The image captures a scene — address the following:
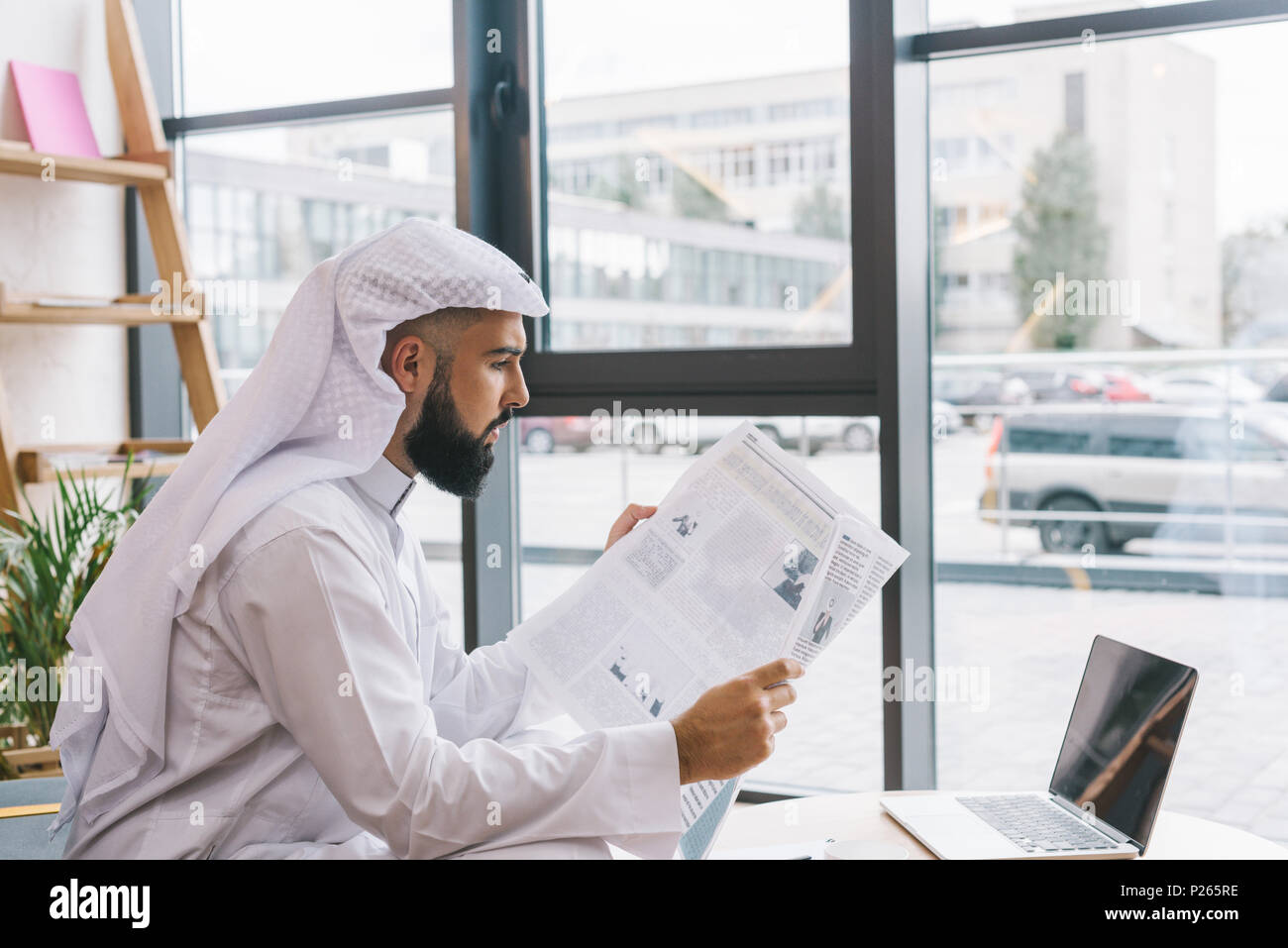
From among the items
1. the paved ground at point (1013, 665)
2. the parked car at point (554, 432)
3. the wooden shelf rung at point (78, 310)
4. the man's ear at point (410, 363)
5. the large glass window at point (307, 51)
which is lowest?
the paved ground at point (1013, 665)

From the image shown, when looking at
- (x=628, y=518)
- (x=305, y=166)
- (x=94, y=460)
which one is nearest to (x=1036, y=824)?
(x=628, y=518)

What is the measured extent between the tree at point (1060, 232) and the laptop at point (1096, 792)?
1071 millimetres

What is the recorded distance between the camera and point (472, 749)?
1287 mm

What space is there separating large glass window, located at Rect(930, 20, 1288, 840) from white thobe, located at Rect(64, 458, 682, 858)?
1428 mm

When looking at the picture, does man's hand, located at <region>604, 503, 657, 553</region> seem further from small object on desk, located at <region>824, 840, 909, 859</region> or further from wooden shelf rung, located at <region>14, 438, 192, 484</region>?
wooden shelf rung, located at <region>14, 438, 192, 484</region>

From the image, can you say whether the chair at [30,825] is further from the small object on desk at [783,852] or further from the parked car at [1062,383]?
the parked car at [1062,383]

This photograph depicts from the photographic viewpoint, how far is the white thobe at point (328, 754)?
4.04ft

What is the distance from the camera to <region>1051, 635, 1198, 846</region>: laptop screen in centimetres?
130

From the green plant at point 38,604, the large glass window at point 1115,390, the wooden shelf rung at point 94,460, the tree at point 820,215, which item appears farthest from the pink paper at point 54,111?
the large glass window at point 1115,390

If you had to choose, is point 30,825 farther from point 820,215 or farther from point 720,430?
point 820,215

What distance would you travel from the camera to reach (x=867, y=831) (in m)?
1.45

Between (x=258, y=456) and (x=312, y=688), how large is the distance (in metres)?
0.31

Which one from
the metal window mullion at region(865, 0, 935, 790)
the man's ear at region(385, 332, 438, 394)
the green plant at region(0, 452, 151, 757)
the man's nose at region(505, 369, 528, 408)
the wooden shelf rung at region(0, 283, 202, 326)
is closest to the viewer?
the man's ear at region(385, 332, 438, 394)

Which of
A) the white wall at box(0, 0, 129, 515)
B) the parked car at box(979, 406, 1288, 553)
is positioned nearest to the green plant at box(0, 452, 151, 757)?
the white wall at box(0, 0, 129, 515)
